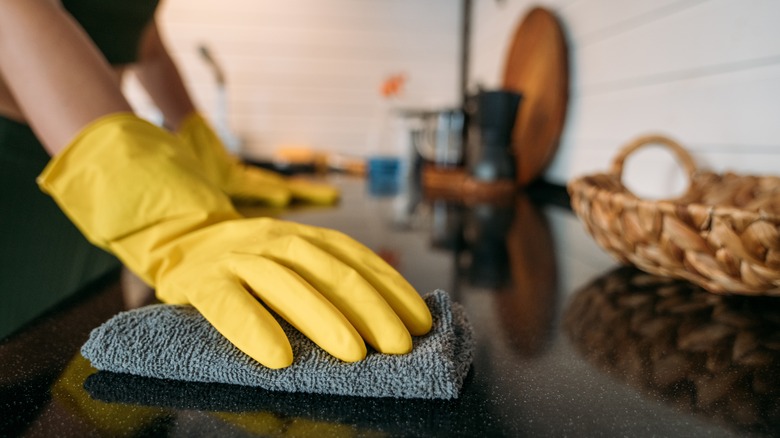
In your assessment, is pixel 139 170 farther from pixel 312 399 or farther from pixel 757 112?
pixel 757 112

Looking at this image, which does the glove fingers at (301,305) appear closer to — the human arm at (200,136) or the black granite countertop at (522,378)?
the black granite countertop at (522,378)

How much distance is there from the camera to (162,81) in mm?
1179

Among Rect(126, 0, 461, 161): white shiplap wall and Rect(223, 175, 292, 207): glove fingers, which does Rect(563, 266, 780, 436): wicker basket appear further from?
Rect(126, 0, 461, 161): white shiplap wall

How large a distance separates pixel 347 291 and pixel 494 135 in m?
0.98

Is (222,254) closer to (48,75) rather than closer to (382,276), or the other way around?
(382,276)

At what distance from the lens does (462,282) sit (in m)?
Answer: 0.55

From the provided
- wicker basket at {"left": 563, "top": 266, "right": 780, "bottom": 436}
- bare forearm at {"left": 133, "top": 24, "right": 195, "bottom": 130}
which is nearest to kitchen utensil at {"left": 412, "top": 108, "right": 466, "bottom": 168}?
bare forearm at {"left": 133, "top": 24, "right": 195, "bottom": 130}

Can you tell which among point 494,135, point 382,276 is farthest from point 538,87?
point 382,276

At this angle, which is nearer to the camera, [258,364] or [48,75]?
[258,364]

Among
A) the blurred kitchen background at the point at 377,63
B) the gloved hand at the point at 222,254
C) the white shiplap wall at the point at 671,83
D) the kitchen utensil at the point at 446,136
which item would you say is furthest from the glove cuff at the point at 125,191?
the kitchen utensil at the point at 446,136

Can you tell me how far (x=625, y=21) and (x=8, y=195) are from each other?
111 cm

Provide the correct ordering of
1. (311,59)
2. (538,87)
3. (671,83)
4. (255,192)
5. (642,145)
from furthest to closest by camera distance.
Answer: (311,59) → (538,87) → (255,192) → (671,83) → (642,145)

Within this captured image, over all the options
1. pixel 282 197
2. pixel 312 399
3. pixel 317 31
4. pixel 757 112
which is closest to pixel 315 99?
pixel 317 31

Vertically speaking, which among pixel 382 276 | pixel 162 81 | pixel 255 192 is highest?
pixel 162 81
